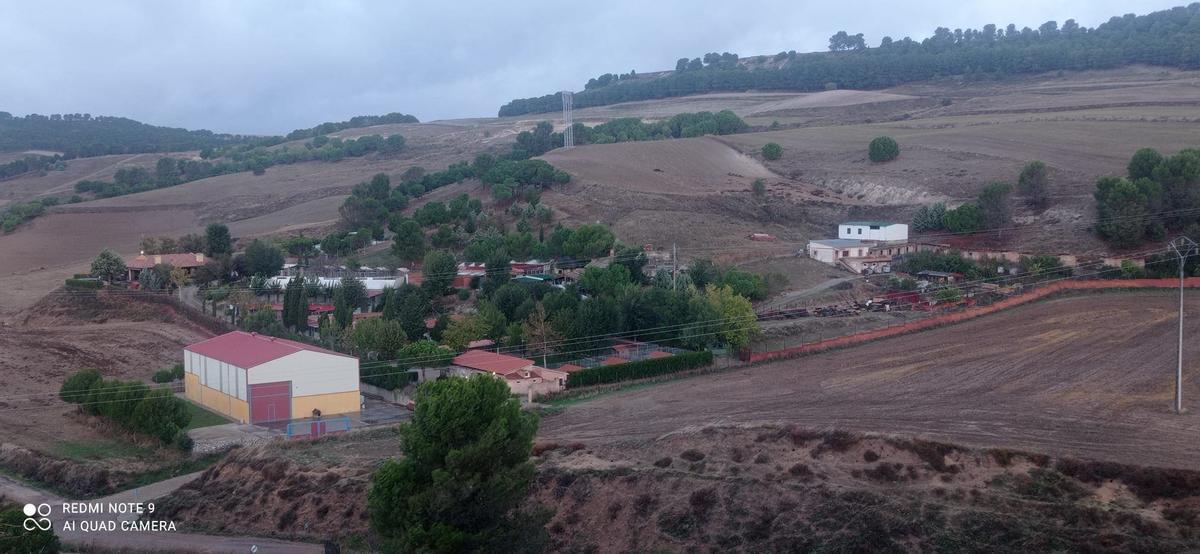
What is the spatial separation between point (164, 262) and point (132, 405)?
65.8 ft

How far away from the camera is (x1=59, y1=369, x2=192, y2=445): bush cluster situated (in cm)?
1978

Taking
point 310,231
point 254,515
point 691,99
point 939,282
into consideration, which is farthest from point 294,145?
point 254,515

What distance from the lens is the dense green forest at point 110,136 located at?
97688mm

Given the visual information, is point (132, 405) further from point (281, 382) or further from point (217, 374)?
point (281, 382)

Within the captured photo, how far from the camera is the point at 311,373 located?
72.6 ft

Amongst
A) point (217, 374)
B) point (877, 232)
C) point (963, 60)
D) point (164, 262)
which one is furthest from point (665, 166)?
point (963, 60)

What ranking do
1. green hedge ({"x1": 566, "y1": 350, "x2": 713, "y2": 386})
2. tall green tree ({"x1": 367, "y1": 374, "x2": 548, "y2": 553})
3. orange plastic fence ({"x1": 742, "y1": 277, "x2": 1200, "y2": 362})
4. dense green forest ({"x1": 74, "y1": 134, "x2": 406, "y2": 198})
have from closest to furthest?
1. tall green tree ({"x1": 367, "y1": 374, "x2": 548, "y2": 553})
2. green hedge ({"x1": 566, "y1": 350, "x2": 713, "y2": 386})
3. orange plastic fence ({"x1": 742, "y1": 277, "x2": 1200, "y2": 362})
4. dense green forest ({"x1": 74, "y1": 134, "x2": 406, "y2": 198})

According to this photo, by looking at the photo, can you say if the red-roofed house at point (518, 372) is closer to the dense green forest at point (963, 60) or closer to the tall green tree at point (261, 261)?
the tall green tree at point (261, 261)

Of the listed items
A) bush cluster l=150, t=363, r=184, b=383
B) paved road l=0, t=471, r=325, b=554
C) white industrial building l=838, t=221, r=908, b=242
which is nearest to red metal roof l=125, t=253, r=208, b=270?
bush cluster l=150, t=363, r=184, b=383

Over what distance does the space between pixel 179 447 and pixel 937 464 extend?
14.7 m

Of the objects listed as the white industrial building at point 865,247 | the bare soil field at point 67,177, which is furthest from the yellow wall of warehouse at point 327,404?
the bare soil field at point 67,177

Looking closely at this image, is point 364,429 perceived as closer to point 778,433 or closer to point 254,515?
point 254,515

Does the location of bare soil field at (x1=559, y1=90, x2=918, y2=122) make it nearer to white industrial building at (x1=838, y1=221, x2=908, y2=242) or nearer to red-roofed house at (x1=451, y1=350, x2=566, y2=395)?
white industrial building at (x1=838, y1=221, x2=908, y2=242)

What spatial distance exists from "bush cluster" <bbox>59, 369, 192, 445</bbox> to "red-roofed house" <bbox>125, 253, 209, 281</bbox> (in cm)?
1604
